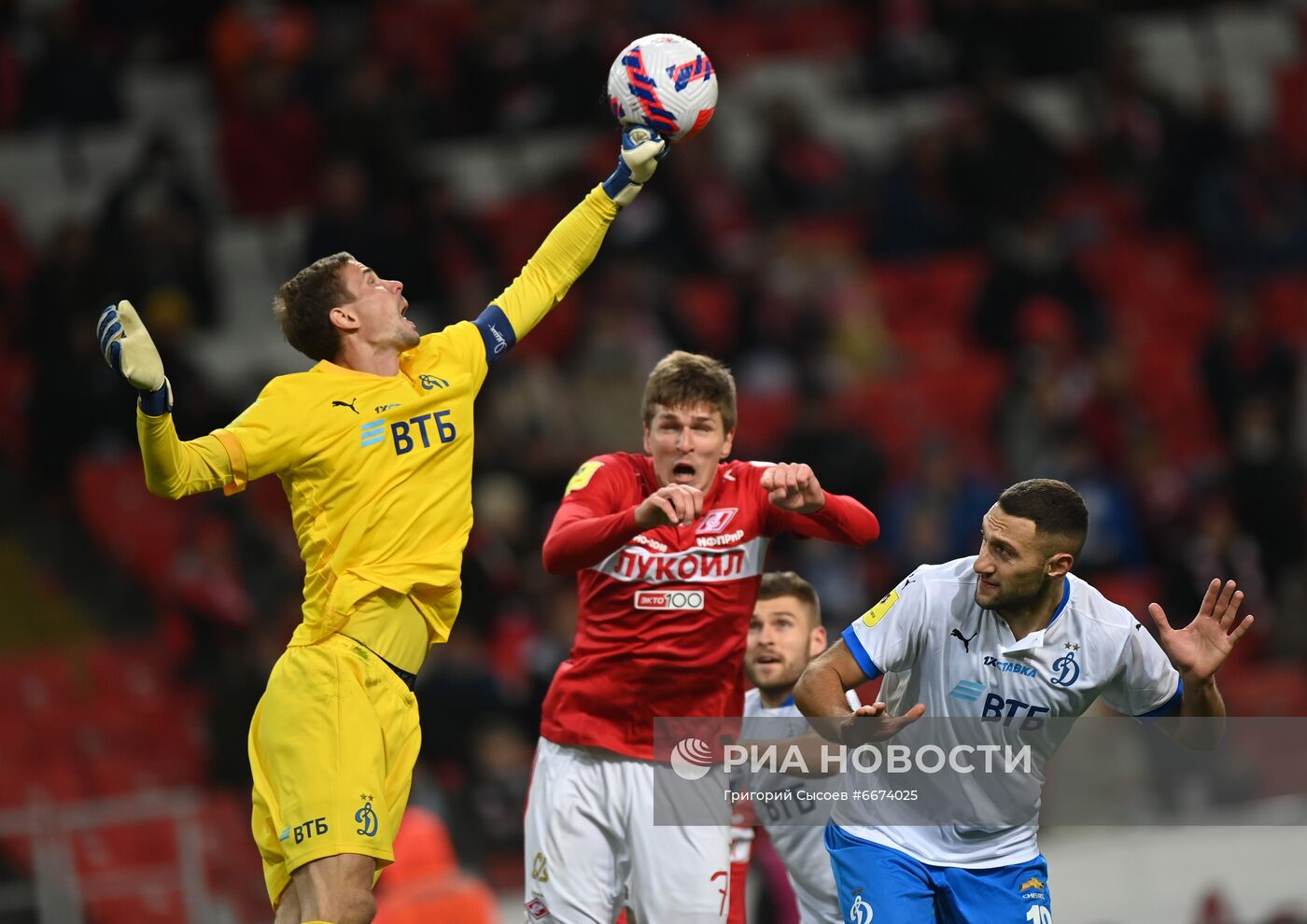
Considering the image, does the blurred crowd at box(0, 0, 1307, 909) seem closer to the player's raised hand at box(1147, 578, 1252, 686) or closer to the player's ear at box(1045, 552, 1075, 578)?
the player's ear at box(1045, 552, 1075, 578)

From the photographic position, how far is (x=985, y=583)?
5.88 m

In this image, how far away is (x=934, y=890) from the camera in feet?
19.7

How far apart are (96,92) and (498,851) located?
25.9 ft

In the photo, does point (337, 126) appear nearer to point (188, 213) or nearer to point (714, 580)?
point (188, 213)

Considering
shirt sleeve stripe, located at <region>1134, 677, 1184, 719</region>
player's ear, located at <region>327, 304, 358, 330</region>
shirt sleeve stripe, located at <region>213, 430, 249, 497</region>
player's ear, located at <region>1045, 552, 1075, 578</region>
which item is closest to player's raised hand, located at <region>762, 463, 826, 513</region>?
player's ear, located at <region>1045, 552, 1075, 578</region>

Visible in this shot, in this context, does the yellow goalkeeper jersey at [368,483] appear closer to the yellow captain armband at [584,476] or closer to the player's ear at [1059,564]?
the yellow captain armband at [584,476]

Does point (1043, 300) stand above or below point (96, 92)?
below

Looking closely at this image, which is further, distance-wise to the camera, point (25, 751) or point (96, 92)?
point (96, 92)

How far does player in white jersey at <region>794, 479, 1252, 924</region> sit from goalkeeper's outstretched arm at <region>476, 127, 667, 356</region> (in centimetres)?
172

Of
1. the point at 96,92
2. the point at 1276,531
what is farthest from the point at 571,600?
the point at 96,92

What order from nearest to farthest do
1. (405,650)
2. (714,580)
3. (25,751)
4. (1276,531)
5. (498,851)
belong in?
(405,650)
(714,580)
(498,851)
(25,751)
(1276,531)

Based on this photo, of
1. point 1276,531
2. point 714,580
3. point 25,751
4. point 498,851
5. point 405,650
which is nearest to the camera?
point 405,650

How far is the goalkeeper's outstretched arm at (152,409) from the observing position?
5.33 meters

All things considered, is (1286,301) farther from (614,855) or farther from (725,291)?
(614,855)
